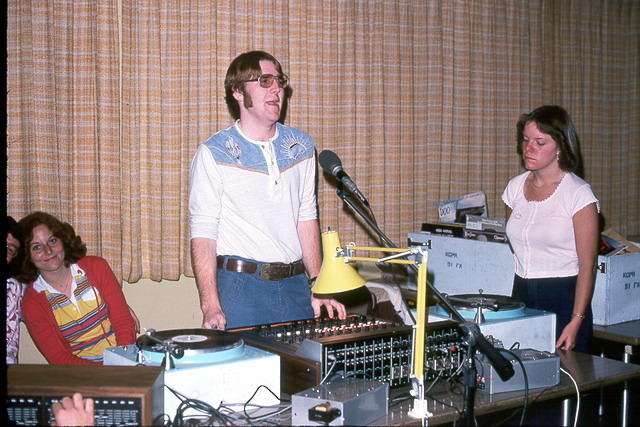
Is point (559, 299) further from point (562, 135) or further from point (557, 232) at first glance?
point (562, 135)

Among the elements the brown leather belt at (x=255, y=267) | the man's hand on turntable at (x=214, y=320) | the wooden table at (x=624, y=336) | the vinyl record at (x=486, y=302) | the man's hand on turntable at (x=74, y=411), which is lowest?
the wooden table at (x=624, y=336)

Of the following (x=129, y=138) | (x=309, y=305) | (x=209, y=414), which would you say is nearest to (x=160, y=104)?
(x=129, y=138)

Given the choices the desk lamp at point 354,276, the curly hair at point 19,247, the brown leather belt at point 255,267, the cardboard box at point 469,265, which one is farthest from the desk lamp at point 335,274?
the curly hair at point 19,247

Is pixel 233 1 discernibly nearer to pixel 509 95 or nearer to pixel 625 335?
pixel 509 95

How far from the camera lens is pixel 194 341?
2.01 metres

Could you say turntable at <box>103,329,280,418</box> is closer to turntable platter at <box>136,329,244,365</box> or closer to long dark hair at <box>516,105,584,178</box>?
turntable platter at <box>136,329,244,365</box>

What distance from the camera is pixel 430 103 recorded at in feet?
15.9

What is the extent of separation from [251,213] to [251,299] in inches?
13.4

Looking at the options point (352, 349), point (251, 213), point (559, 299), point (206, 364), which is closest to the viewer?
point (206, 364)

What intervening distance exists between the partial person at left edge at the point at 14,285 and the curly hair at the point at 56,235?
0.03 metres

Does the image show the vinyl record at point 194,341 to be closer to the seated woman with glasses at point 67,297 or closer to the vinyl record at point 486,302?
the vinyl record at point 486,302

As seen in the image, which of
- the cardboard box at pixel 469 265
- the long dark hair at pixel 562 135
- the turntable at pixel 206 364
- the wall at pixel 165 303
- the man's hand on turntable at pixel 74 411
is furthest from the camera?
the wall at pixel 165 303

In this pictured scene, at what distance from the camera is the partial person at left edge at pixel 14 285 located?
10.4 feet

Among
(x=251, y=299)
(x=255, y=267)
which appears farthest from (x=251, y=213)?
(x=251, y=299)
